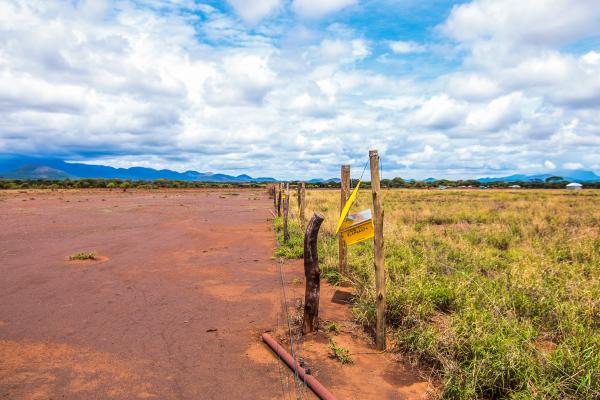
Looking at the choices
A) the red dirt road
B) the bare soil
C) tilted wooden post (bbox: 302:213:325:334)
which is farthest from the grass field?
the red dirt road

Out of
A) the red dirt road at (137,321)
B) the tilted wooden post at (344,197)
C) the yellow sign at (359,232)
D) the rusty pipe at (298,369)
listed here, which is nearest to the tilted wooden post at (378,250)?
the yellow sign at (359,232)

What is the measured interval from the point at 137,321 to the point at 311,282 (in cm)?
296

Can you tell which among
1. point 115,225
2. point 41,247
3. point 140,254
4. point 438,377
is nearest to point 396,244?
point 438,377

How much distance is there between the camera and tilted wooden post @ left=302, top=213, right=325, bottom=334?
536 cm

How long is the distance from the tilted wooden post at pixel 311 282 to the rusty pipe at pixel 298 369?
21.7 inches

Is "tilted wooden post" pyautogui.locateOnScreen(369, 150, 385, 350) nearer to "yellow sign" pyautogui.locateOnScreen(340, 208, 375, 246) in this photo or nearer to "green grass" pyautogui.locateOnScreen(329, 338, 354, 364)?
"yellow sign" pyautogui.locateOnScreen(340, 208, 375, 246)

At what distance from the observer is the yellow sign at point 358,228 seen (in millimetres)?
4996

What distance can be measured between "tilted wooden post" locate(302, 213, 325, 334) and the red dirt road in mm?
819

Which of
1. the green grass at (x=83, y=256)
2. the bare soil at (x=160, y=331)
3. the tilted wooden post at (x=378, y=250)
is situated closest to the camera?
the bare soil at (x=160, y=331)

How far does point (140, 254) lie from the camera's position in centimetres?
1138

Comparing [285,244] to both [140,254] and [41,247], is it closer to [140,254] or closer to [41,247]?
[140,254]

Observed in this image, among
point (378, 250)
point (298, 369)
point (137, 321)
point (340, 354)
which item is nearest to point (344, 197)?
point (378, 250)

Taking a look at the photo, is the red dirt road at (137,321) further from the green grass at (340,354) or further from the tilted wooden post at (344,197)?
the tilted wooden post at (344,197)

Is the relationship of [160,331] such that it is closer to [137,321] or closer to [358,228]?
[137,321]
